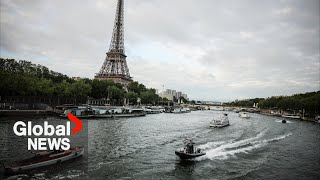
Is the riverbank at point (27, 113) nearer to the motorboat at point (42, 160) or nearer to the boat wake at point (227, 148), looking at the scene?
the motorboat at point (42, 160)

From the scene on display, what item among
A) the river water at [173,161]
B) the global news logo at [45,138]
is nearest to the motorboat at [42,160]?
the river water at [173,161]

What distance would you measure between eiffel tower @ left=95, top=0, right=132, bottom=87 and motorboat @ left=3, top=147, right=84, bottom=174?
11885 cm

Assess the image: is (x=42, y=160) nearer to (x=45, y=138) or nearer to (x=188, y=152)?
(x=45, y=138)

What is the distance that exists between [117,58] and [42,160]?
408ft

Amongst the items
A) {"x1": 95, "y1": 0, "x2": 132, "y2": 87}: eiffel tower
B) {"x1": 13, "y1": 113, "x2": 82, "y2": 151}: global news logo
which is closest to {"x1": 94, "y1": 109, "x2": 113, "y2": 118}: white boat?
{"x1": 13, "y1": 113, "x2": 82, "y2": 151}: global news logo

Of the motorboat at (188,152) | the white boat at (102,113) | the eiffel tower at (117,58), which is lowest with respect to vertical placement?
the motorboat at (188,152)

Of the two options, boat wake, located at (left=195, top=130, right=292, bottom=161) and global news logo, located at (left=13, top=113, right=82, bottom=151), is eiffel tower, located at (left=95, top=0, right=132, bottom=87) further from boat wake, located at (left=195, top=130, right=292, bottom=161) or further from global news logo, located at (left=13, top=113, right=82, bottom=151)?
boat wake, located at (left=195, top=130, right=292, bottom=161)

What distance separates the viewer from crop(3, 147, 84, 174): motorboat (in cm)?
2189

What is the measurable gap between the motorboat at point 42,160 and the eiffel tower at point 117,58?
118850 mm

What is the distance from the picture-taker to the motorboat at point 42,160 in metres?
21.9

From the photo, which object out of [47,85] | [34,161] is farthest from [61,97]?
[34,161]

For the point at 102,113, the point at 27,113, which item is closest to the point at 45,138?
the point at 27,113

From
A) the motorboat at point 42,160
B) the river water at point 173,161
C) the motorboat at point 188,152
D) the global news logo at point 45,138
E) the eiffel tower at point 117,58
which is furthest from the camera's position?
the eiffel tower at point 117,58

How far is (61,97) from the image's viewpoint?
84.8 metres
